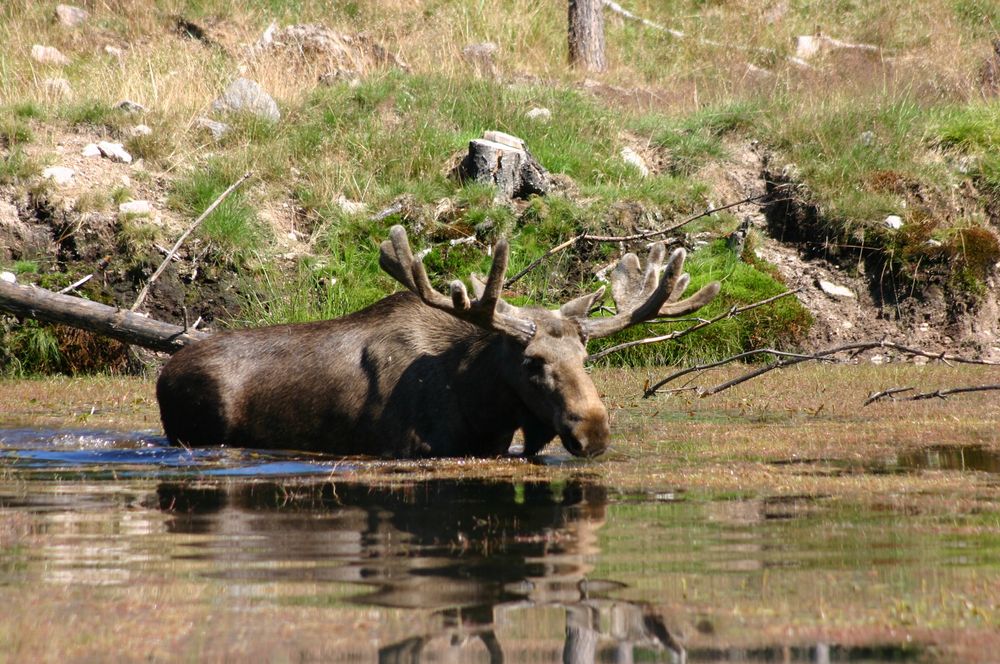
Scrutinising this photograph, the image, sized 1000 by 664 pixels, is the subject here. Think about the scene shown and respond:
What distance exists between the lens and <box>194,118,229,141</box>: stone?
16922 millimetres

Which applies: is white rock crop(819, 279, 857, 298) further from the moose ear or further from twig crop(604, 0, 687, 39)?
twig crop(604, 0, 687, 39)

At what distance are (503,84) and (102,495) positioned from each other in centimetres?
1282

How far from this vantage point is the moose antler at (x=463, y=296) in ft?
26.1

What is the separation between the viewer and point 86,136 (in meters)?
16.6


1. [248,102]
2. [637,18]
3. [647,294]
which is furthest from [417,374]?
[637,18]

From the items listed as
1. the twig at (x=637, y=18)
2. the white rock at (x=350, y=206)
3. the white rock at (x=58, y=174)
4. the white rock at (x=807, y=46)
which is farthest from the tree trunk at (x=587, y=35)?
the white rock at (x=58, y=174)

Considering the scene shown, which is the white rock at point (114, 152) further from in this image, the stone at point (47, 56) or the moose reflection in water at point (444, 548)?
the moose reflection in water at point (444, 548)

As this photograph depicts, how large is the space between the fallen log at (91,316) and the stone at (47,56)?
10.1 metres

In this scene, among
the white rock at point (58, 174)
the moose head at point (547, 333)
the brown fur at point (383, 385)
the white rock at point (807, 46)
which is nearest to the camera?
the moose head at point (547, 333)

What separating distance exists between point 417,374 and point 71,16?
611 inches

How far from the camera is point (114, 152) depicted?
16.2m

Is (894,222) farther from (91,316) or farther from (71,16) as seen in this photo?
(71,16)

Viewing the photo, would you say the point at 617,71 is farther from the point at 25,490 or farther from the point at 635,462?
the point at 25,490

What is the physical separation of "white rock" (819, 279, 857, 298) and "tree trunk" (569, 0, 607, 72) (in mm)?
6296
